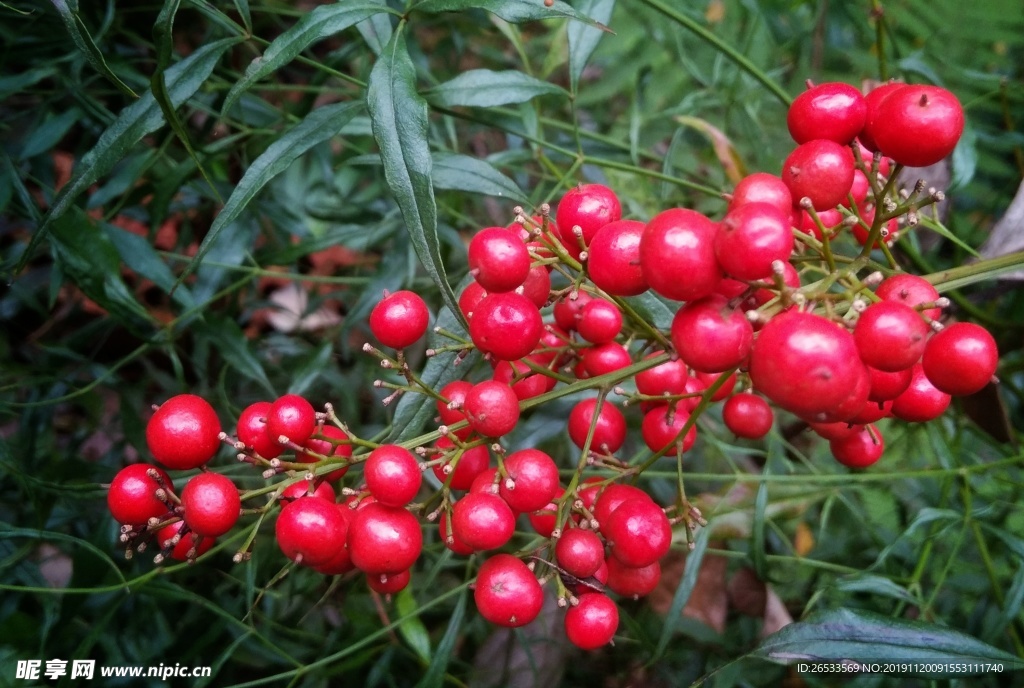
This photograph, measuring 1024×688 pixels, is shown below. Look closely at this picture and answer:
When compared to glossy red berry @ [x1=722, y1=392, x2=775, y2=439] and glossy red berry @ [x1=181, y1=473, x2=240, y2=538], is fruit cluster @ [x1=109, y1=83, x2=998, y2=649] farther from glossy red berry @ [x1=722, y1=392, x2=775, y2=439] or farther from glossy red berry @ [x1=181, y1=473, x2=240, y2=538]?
glossy red berry @ [x1=722, y1=392, x2=775, y2=439]

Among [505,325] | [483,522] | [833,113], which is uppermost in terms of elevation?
[833,113]

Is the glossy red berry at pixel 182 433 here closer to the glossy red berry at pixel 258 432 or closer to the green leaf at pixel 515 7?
the glossy red berry at pixel 258 432

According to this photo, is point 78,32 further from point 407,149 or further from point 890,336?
point 890,336

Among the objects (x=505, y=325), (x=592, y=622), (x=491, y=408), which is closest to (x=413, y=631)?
(x=592, y=622)

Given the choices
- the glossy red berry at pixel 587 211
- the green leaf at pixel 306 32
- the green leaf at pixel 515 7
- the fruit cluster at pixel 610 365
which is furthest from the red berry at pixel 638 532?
the green leaf at pixel 306 32

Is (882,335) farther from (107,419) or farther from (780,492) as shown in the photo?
(107,419)

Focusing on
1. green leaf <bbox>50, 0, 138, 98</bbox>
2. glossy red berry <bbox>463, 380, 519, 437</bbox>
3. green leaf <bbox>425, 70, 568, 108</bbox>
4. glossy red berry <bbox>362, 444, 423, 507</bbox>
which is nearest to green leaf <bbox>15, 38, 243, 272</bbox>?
green leaf <bbox>50, 0, 138, 98</bbox>
